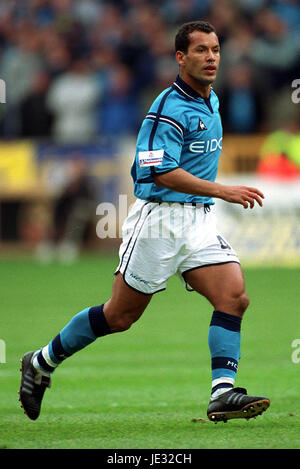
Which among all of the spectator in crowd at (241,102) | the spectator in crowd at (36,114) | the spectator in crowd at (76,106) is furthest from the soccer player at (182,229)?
the spectator in crowd at (36,114)

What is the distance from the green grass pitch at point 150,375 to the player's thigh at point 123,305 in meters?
0.60

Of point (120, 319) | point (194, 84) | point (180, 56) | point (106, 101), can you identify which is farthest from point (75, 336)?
point (106, 101)

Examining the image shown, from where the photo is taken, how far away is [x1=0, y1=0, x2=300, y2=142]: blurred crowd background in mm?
19047

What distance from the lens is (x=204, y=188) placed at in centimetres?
589

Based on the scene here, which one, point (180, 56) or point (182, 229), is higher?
point (180, 56)

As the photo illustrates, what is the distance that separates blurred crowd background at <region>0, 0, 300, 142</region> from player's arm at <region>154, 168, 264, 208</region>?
13049 mm

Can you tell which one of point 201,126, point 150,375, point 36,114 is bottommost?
point 150,375

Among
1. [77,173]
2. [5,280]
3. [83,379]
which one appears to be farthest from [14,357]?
[77,173]

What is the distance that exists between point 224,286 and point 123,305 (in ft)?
2.03

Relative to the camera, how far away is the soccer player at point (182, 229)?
6000 mm

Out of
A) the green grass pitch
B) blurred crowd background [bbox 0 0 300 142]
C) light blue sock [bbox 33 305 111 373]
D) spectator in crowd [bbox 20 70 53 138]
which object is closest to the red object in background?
blurred crowd background [bbox 0 0 300 142]

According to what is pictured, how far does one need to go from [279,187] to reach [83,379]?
32.1 ft

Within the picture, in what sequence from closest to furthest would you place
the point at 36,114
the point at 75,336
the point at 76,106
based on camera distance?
the point at 75,336
the point at 76,106
the point at 36,114

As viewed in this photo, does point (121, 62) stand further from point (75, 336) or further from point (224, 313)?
point (224, 313)
